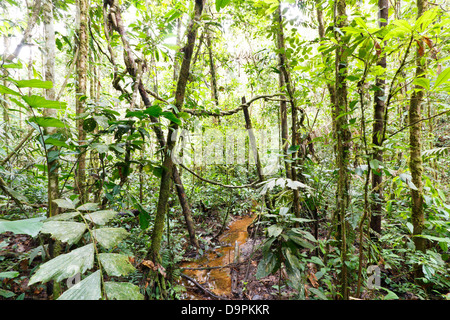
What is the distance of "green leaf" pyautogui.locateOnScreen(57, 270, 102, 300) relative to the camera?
62 cm

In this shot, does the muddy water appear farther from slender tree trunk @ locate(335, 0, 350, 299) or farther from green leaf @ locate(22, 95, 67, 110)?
green leaf @ locate(22, 95, 67, 110)

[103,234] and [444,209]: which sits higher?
[103,234]

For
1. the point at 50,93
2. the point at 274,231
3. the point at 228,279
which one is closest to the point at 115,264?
the point at 274,231

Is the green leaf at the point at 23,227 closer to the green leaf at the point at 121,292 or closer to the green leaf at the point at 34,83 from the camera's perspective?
the green leaf at the point at 121,292

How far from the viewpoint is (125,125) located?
124 cm

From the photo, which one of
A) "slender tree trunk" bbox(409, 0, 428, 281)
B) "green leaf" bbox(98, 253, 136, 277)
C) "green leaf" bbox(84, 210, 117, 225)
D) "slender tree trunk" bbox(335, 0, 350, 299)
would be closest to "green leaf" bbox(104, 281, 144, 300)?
"green leaf" bbox(98, 253, 136, 277)

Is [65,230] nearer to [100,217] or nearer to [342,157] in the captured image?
[100,217]

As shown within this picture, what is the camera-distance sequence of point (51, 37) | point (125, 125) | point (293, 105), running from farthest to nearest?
point (293, 105)
point (51, 37)
point (125, 125)

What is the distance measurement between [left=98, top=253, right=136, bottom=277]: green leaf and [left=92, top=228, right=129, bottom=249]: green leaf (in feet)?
0.15

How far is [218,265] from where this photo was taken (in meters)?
2.81

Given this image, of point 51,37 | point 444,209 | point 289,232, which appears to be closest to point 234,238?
point 289,232

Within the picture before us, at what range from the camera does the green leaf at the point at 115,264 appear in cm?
73
